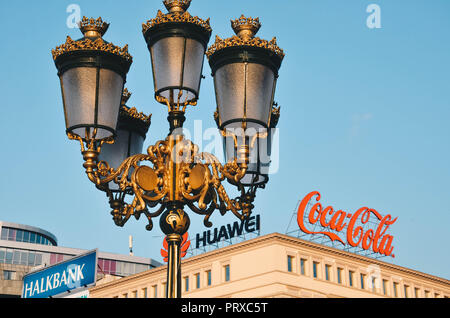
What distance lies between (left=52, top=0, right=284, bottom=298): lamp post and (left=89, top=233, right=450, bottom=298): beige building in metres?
44.4

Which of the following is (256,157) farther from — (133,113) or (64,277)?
(64,277)

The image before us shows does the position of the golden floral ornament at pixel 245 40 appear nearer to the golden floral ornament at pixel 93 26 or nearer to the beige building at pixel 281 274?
the golden floral ornament at pixel 93 26

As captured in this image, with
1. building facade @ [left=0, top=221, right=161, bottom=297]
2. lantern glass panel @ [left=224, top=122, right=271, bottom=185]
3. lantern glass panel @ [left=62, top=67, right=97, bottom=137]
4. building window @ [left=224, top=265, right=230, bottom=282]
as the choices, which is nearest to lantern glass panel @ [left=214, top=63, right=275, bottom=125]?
lantern glass panel @ [left=224, top=122, right=271, bottom=185]

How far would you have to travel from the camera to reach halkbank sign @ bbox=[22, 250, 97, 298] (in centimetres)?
2087

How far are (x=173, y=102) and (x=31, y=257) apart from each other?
81.9 metres

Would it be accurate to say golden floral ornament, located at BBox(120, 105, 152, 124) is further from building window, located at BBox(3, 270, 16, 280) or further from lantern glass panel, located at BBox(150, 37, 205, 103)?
building window, located at BBox(3, 270, 16, 280)

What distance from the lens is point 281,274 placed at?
168ft

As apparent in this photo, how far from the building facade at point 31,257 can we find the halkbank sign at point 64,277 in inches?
2228

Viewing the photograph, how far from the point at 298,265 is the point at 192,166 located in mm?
47850

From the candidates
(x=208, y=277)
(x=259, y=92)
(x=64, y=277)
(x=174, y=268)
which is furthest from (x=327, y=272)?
(x=174, y=268)

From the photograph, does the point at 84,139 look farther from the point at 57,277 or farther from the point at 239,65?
the point at 57,277

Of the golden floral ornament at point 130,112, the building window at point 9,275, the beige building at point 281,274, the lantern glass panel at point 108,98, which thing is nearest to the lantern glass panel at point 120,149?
the golden floral ornament at point 130,112

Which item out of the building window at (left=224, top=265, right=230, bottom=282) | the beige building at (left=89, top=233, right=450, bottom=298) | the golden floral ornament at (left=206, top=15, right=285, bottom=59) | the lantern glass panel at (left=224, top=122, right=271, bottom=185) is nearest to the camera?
the golden floral ornament at (left=206, top=15, right=285, bottom=59)
